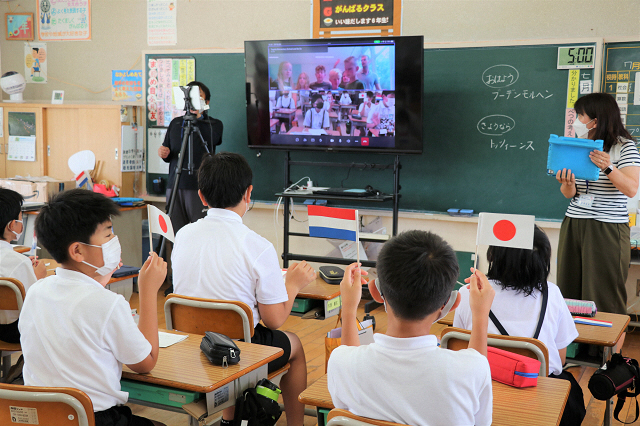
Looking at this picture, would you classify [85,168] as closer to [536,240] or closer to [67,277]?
[67,277]

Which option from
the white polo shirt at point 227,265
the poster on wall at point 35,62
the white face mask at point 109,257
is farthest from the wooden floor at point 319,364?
the poster on wall at point 35,62

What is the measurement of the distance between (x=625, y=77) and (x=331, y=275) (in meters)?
2.60

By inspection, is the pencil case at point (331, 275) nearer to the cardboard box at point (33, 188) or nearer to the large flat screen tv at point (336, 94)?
the large flat screen tv at point (336, 94)

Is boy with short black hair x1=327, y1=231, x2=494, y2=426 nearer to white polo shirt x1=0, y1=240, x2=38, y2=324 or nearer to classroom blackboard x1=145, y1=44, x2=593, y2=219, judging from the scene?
white polo shirt x1=0, y1=240, x2=38, y2=324

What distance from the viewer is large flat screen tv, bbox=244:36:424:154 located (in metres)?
4.27

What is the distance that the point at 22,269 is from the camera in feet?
8.01

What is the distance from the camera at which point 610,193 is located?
305cm

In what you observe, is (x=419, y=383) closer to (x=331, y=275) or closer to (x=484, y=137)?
(x=331, y=275)

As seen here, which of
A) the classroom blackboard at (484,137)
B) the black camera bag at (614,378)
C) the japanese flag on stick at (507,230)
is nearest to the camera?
the japanese flag on stick at (507,230)

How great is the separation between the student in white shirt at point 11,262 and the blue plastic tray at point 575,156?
100 inches

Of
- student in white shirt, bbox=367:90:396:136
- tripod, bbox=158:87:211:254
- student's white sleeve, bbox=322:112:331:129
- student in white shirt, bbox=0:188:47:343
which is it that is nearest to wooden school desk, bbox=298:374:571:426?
student in white shirt, bbox=0:188:47:343

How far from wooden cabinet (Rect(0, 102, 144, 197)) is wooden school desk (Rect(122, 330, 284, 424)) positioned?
3943 millimetres

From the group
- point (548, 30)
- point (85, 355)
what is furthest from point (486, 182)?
point (85, 355)

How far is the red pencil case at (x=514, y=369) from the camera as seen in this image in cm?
149
